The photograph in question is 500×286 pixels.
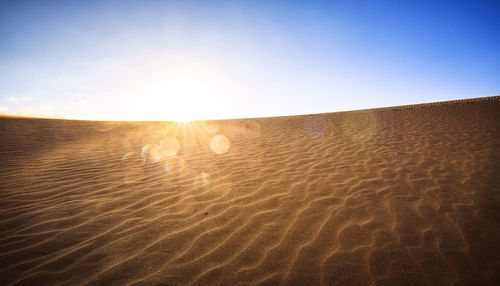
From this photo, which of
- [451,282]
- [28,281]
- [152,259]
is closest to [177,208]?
[152,259]

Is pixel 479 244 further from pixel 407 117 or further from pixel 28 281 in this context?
pixel 407 117

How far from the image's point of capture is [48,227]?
303cm

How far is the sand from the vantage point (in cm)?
232

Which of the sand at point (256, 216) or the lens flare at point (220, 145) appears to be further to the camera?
the lens flare at point (220, 145)

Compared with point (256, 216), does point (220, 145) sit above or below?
above

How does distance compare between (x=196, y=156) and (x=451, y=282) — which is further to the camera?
(x=196, y=156)

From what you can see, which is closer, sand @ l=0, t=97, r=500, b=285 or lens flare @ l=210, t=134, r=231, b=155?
sand @ l=0, t=97, r=500, b=285

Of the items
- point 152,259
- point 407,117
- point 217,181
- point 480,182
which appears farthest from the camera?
point 407,117

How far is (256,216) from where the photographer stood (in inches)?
130

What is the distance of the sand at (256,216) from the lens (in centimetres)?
232

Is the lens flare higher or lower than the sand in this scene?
higher

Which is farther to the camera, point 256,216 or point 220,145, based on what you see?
point 220,145

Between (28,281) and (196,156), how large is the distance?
15.1ft

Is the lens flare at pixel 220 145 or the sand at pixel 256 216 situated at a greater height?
the lens flare at pixel 220 145
